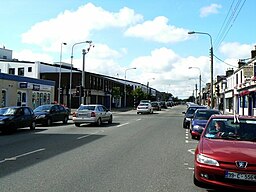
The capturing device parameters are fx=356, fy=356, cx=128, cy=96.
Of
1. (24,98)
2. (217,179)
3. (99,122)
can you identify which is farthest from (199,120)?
(24,98)

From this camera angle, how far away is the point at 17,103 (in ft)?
133

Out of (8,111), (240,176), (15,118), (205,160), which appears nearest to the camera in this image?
(240,176)

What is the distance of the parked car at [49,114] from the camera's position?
24.6m

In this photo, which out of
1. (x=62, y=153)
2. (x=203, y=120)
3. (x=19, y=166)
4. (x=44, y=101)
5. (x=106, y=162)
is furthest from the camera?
(x=44, y=101)

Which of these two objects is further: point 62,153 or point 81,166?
point 62,153

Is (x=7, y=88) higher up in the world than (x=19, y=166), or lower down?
higher up

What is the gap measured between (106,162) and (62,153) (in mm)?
2175

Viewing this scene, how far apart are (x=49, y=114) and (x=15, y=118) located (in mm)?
5688

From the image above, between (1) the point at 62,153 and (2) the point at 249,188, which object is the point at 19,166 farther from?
(2) the point at 249,188

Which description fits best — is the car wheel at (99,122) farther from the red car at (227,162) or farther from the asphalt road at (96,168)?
the red car at (227,162)

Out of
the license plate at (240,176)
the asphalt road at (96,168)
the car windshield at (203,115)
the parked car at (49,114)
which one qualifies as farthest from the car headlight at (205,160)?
the parked car at (49,114)

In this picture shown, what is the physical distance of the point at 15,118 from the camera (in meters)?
19.3

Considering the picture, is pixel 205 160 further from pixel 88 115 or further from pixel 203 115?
pixel 88 115

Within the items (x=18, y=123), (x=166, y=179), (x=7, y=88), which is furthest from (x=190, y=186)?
(x=7, y=88)
